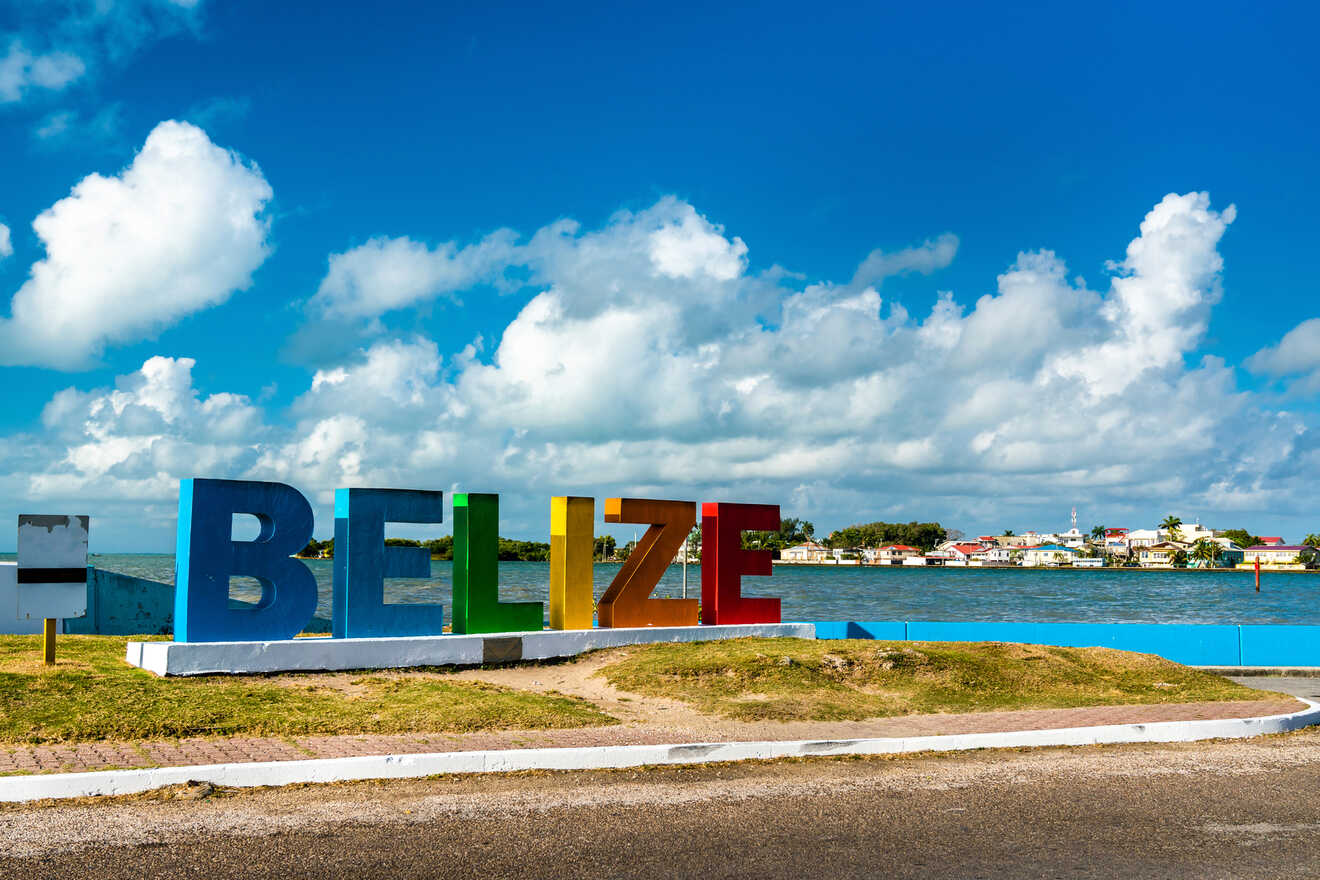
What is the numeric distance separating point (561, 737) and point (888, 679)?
6006 millimetres

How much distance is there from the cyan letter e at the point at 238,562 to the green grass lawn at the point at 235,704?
35.4 inches

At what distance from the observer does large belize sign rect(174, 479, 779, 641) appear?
47.9ft

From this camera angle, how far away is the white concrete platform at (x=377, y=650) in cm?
1404

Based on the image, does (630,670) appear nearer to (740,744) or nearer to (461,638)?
(461,638)

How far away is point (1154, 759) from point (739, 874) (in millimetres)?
6474

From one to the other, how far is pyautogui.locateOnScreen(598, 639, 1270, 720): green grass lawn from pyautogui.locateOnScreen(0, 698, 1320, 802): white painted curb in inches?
76.1

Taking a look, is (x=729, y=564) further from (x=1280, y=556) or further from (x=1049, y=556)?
(x=1280, y=556)

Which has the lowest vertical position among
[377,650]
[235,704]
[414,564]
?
[235,704]

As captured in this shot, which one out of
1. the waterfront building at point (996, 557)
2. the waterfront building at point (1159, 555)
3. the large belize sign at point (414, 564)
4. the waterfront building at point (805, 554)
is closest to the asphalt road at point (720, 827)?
the large belize sign at point (414, 564)

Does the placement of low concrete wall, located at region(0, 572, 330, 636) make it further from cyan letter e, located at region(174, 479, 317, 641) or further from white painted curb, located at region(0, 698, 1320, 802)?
white painted curb, located at region(0, 698, 1320, 802)

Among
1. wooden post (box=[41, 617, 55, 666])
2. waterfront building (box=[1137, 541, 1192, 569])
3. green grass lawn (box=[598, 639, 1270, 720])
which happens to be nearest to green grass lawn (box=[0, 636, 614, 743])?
wooden post (box=[41, 617, 55, 666])

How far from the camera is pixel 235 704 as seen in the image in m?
12.1

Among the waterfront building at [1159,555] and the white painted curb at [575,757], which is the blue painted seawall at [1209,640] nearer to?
the white painted curb at [575,757]

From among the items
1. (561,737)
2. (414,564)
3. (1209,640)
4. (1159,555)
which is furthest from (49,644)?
(1159,555)
